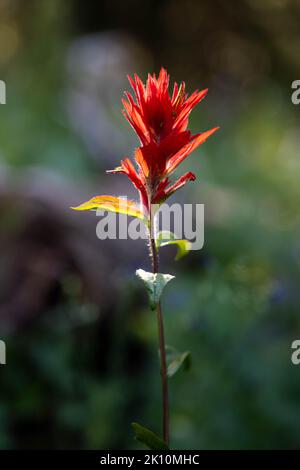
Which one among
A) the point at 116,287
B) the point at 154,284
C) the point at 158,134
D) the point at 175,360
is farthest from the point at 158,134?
the point at 116,287

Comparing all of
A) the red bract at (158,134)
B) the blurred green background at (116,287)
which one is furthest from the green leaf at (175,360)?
the blurred green background at (116,287)

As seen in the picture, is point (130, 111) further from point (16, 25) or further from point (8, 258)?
point (16, 25)

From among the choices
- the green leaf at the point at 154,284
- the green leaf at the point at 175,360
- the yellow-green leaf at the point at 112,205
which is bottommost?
the green leaf at the point at 175,360

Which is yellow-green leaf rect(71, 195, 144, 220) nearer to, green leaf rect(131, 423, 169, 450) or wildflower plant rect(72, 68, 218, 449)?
wildflower plant rect(72, 68, 218, 449)

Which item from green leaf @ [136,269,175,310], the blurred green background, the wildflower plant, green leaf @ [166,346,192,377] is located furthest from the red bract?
the blurred green background

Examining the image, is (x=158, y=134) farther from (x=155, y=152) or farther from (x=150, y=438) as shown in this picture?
(x=150, y=438)

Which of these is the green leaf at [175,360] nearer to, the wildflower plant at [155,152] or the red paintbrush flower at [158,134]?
the wildflower plant at [155,152]
